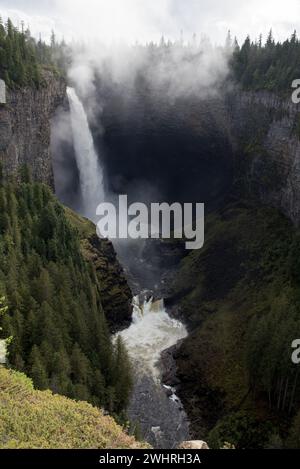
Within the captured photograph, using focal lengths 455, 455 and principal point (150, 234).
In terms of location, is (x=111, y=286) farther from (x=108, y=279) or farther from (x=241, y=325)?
(x=241, y=325)

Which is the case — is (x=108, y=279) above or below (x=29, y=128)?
below

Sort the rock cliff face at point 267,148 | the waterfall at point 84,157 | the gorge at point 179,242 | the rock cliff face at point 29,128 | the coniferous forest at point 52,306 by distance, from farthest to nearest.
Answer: the waterfall at point 84,157 < the rock cliff face at point 267,148 < the rock cliff face at point 29,128 < the gorge at point 179,242 < the coniferous forest at point 52,306

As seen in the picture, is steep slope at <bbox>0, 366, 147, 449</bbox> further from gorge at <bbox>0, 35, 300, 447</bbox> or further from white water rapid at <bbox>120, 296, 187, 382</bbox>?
white water rapid at <bbox>120, 296, 187, 382</bbox>

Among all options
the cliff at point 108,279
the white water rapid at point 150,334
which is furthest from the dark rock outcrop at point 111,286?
the white water rapid at point 150,334

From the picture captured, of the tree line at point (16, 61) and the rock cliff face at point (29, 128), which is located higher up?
the tree line at point (16, 61)

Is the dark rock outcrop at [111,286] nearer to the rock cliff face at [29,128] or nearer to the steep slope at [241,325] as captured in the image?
the steep slope at [241,325]

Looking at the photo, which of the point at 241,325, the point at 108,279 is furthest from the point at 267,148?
the point at 108,279

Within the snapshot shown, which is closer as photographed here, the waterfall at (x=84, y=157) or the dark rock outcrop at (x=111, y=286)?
the dark rock outcrop at (x=111, y=286)
